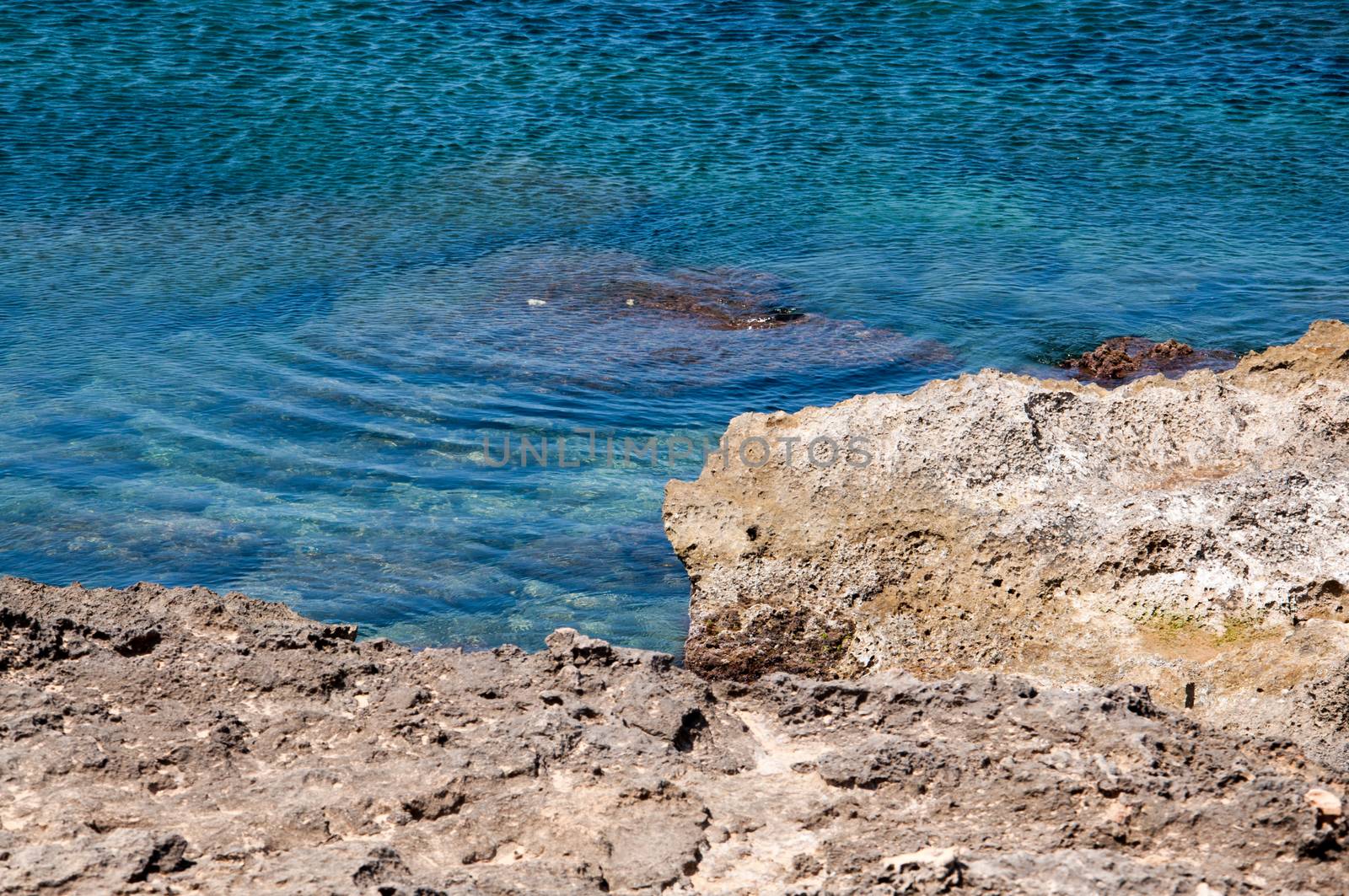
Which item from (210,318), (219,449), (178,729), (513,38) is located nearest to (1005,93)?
(513,38)

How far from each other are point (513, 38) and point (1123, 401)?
15664 millimetres

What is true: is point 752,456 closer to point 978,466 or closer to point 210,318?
point 978,466

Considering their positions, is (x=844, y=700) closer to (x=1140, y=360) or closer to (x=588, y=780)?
(x=588, y=780)

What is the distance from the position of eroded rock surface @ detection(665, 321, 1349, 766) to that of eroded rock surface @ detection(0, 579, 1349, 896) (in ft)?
3.54

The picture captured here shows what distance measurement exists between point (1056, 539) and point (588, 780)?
2435 mm

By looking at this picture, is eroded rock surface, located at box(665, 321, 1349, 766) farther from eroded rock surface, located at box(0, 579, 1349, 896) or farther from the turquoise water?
the turquoise water

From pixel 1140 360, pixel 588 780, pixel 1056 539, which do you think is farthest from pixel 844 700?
pixel 1140 360

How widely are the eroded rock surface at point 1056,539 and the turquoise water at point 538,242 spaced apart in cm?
133

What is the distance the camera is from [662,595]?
754 centimetres

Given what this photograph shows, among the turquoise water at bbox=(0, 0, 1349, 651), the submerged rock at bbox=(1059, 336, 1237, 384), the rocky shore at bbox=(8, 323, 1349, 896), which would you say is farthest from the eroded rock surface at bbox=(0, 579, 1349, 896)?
the submerged rock at bbox=(1059, 336, 1237, 384)

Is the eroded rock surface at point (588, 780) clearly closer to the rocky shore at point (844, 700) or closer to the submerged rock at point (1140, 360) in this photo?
the rocky shore at point (844, 700)

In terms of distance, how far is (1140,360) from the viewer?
37.1 feet

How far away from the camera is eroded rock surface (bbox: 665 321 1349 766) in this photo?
5.09 metres

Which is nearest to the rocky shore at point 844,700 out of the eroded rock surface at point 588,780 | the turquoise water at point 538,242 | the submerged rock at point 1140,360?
the eroded rock surface at point 588,780
